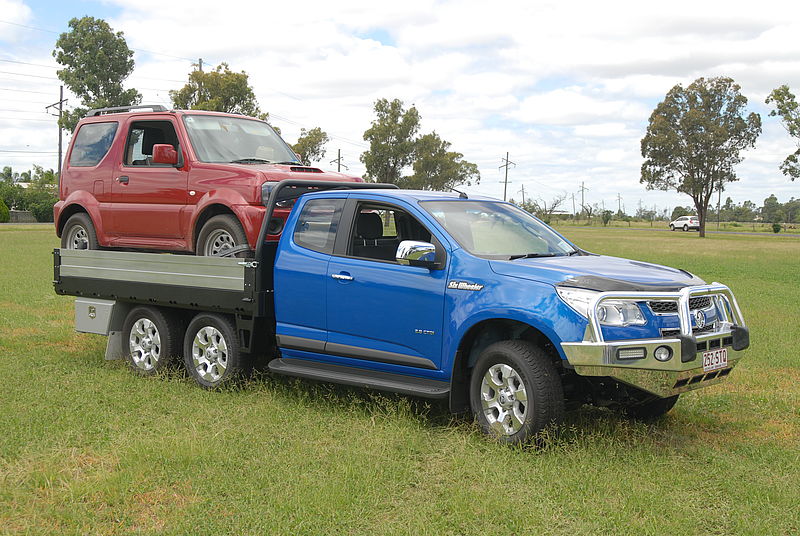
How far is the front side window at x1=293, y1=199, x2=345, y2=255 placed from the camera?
296 inches

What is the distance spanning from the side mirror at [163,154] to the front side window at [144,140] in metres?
0.62

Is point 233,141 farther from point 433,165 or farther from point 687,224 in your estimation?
point 687,224

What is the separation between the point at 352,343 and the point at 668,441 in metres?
2.54

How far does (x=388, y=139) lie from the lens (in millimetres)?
69250

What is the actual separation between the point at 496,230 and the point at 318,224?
1.56 m

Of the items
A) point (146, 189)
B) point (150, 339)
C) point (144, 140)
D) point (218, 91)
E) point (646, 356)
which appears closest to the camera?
point (646, 356)

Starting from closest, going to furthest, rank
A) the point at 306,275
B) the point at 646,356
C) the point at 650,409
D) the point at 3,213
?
the point at 646,356 → the point at 650,409 → the point at 306,275 → the point at 3,213

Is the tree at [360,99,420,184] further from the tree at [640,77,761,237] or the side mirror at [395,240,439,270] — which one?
the side mirror at [395,240,439,270]

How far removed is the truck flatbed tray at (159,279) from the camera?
7.86m

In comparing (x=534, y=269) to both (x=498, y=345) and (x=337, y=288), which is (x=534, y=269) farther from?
(x=337, y=288)

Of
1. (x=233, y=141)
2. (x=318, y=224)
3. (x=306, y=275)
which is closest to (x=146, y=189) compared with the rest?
(x=233, y=141)

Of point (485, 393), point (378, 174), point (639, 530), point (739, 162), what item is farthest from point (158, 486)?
point (378, 174)

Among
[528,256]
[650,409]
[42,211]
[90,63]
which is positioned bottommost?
[650,409]

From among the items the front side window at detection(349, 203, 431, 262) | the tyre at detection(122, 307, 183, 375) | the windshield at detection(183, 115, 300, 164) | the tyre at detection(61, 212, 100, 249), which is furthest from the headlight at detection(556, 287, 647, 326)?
the tyre at detection(61, 212, 100, 249)
